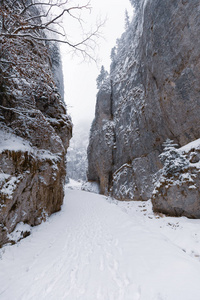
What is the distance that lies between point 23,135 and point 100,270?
7.02m

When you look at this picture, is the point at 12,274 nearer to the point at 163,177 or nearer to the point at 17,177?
the point at 17,177

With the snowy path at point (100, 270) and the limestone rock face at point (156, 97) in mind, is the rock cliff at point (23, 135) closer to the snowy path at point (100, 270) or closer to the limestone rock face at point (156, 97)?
the snowy path at point (100, 270)

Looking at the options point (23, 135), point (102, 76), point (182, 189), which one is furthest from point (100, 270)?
point (102, 76)

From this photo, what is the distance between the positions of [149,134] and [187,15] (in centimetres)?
1103

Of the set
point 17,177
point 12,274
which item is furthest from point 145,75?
point 12,274

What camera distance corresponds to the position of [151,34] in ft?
48.2

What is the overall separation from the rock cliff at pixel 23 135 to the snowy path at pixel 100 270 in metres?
1.40

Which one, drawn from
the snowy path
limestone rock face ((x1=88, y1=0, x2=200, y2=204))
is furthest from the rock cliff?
limestone rock face ((x1=88, y1=0, x2=200, y2=204))

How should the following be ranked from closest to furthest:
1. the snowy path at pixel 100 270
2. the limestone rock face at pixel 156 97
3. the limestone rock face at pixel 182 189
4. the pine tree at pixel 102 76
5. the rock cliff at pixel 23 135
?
the snowy path at pixel 100 270
the rock cliff at pixel 23 135
the limestone rock face at pixel 182 189
the limestone rock face at pixel 156 97
the pine tree at pixel 102 76

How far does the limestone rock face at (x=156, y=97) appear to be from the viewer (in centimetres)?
1127

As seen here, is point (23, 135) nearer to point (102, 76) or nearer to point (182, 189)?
point (182, 189)

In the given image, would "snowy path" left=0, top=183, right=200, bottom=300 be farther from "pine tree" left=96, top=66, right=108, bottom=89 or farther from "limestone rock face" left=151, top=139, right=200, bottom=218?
"pine tree" left=96, top=66, right=108, bottom=89

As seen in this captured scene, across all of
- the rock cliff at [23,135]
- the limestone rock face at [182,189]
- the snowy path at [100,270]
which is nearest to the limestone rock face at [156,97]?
the limestone rock face at [182,189]

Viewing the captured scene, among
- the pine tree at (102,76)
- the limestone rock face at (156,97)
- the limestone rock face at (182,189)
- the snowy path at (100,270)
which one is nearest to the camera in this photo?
the snowy path at (100,270)
